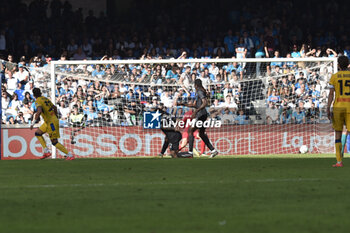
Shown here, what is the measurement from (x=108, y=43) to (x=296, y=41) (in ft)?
23.9

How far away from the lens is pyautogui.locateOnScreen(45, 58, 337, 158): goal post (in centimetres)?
1952

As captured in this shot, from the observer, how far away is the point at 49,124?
51.1ft

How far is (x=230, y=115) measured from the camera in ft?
64.6

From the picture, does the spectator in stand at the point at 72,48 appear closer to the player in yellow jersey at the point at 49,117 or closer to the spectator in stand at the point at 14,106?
the spectator in stand at the point at 14,106

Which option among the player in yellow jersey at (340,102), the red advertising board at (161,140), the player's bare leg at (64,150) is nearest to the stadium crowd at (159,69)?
the red advertising board at (161,140)
